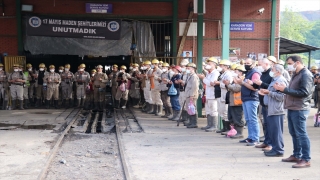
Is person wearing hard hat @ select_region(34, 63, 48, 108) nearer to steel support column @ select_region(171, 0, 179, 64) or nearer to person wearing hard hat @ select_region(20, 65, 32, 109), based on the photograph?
person wearing hard hat @ select_region(20, 65, 32, 109)

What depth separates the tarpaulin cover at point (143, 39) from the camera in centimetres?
1755

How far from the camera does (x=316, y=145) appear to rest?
874 centimetres

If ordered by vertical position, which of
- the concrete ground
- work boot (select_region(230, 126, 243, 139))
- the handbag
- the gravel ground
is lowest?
the gravel ground

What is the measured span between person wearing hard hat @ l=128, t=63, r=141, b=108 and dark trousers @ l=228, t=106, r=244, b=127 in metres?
7.24

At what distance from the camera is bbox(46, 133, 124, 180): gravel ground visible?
6.52 metres

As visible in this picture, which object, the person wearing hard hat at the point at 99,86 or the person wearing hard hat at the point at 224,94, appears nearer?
the person wearing hard hat at the point at 224,94

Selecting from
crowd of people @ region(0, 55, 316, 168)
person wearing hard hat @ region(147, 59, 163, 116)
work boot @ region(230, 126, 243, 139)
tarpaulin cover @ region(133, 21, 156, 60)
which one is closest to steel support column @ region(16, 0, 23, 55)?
crowd of people @ region(0, 55, 316, 168)

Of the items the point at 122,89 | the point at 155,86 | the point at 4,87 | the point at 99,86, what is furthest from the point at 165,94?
the point at 4,87

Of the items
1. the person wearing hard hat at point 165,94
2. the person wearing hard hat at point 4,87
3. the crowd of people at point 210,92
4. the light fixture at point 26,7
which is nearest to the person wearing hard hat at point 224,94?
the crowd of people at point 210,92

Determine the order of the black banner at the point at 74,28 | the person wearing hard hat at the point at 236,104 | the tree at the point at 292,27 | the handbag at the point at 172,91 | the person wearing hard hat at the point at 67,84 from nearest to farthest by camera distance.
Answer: the person wearing hard hat at the point at 236,104 < the handbag at the point at 172,91 < the person wearing hard hat at the point at 67,84 < the black banner at the point at 74,28 < the tree at the point at 292,27

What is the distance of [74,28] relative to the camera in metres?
16.9

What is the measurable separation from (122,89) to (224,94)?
6.93 metres

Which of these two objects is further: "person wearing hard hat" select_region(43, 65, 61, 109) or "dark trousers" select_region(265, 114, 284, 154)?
"person wearing hard hat" select_region(43, 65, 61, 109)

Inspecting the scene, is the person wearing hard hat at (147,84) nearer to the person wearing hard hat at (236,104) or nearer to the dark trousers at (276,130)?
the person wearing hard hat at (236,104)
